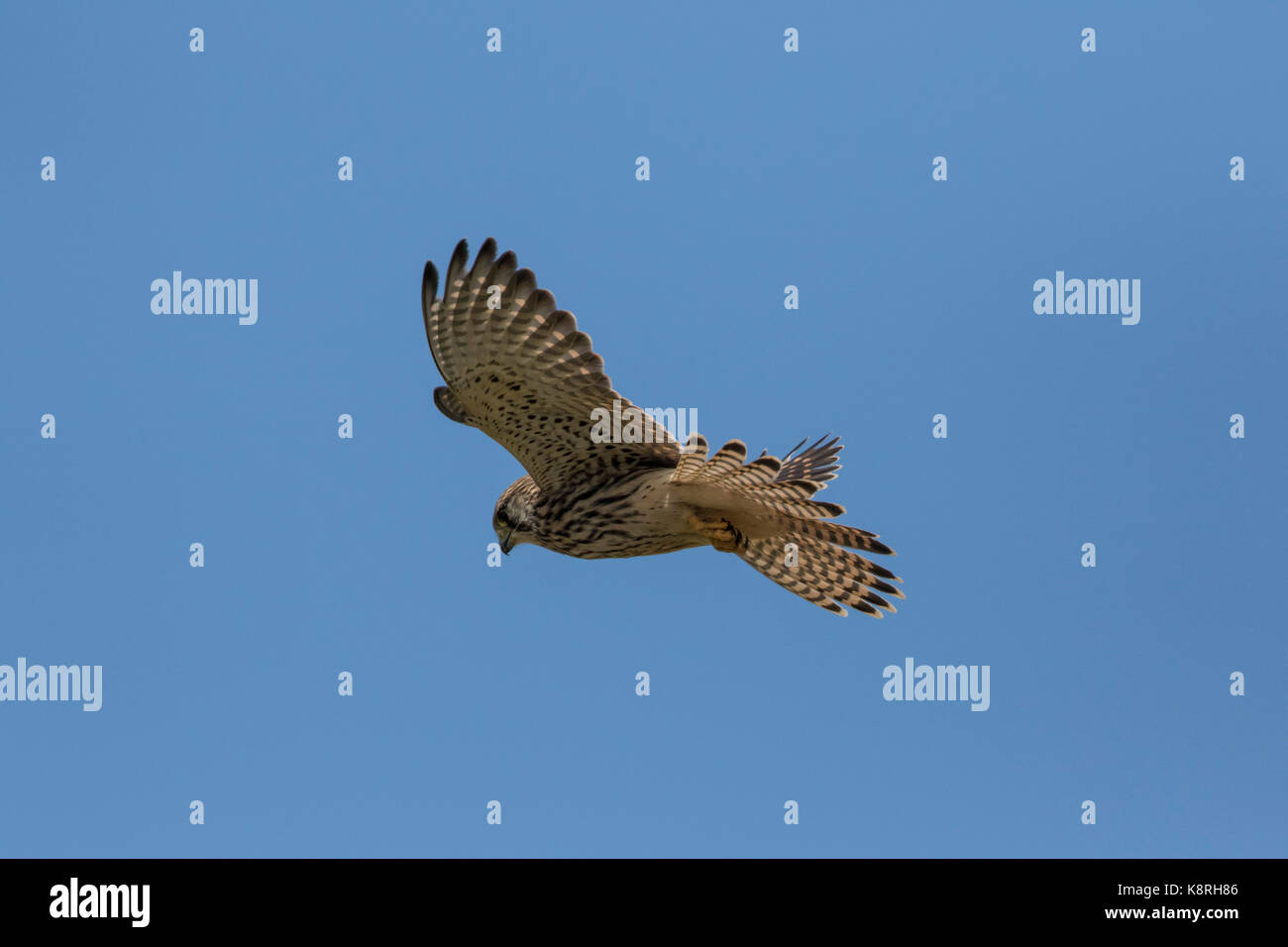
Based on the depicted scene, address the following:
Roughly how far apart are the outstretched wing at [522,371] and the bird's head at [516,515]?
404mm

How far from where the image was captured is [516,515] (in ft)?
28.0

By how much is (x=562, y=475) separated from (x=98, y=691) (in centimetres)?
604

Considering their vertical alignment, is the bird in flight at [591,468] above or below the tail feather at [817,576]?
above

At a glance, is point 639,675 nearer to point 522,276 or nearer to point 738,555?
point 738,555

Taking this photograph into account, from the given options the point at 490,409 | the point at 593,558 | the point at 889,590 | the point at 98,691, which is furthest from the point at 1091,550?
the point at 98,691

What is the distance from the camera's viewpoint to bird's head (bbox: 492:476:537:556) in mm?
8461

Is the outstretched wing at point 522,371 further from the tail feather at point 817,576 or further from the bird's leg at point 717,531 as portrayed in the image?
the tail feather at point 817,576

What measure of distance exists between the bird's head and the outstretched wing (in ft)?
1.33

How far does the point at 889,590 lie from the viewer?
825 cm

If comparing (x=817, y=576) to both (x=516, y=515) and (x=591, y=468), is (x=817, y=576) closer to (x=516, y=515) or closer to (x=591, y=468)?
(x=591, y=468)

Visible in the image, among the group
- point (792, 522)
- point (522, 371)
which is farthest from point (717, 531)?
point (522, 371)

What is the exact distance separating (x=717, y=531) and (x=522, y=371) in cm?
149

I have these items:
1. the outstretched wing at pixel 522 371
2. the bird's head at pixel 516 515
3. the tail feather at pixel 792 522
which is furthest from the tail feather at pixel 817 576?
the bird's head at pixel 516 515

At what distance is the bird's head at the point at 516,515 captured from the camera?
27.8ft
